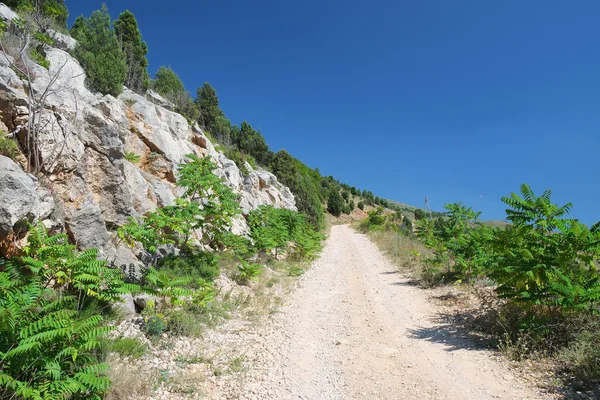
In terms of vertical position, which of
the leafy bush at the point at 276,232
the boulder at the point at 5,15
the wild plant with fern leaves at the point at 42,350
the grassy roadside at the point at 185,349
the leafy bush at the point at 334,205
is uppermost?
the boulder at the point at 5,15

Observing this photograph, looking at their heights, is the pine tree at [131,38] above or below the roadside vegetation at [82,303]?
above

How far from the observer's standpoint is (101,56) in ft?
41.7

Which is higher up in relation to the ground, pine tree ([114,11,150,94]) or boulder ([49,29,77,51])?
pine tree ([114,11,150,94])

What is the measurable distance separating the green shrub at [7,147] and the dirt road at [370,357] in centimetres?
569

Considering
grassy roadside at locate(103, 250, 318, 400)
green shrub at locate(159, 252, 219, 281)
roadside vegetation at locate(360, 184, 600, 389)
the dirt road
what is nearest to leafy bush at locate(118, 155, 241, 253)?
green shrub at locate(159, 252, 219, 281)

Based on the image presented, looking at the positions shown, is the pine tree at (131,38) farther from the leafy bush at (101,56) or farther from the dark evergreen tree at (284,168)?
the dark evergreen tree at (284,168)

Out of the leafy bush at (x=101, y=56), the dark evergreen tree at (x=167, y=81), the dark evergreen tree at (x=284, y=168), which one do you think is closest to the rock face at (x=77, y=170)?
the leafy bush at (x=101, y=56)

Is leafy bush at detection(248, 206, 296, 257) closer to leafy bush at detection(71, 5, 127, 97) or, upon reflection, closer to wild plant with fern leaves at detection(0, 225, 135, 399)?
leafy bush at detection(71, 5, 127, 97)

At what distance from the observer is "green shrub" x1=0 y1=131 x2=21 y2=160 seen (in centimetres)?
551

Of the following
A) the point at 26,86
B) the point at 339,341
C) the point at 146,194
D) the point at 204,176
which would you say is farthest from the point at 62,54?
the point at 339,341

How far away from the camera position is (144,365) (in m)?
4.55

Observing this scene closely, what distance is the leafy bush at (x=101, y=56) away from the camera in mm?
12172

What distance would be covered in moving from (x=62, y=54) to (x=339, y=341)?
505 inches

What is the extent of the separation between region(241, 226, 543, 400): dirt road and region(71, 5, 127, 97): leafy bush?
11.0 meters
